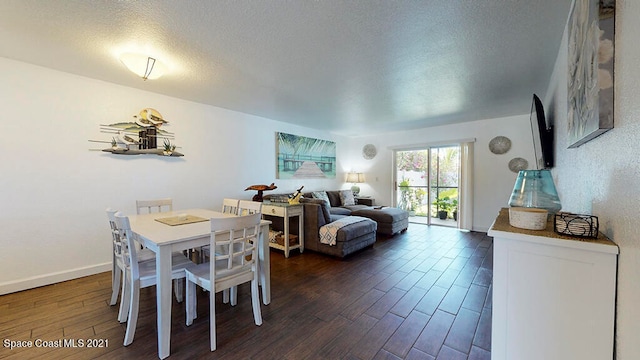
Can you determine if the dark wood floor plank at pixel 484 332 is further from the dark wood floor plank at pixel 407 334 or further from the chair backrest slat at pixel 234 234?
the chair backrest slat at pixel 234 234

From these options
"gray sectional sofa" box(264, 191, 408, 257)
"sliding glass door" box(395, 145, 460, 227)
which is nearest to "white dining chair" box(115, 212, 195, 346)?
"gray sectional sofa" box(264, 191, 408, 257)

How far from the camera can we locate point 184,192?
3697mm

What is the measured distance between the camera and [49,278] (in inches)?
106

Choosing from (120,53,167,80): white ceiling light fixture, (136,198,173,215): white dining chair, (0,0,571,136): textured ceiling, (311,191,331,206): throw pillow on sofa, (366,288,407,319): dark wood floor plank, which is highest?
(0,0,571,136): textured ceiling

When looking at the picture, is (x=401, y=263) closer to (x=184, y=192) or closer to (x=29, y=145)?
(x=184, y=192)

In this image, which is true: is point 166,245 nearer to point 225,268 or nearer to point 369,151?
point 225,268

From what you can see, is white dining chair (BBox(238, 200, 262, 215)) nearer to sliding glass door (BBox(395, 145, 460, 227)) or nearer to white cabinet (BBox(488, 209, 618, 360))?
white cabinet (BBox(488, 209, 618, 360))

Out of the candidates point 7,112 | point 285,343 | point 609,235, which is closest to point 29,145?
point 7,112

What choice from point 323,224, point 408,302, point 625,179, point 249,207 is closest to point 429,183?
point 323,224

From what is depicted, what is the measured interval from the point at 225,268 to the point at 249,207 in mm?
851

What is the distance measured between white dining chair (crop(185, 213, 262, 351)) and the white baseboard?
6.49ft

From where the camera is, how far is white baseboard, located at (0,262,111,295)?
249 cm

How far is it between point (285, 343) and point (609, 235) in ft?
6.17

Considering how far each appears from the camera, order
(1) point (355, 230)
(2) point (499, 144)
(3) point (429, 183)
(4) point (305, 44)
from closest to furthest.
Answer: (4) point (305, 44), (1) point (355, 230), (2) point (499, 144), (3) point (429, 183)
